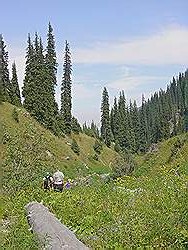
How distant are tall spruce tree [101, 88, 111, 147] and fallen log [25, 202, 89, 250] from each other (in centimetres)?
9207

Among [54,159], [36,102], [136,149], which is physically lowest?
[136,149]

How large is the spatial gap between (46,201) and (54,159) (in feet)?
135

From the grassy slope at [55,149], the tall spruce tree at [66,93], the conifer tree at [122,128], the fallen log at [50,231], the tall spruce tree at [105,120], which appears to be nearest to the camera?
the fallen log at [50,231]

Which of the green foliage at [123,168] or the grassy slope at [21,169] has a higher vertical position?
the grassy slope at [21,169]

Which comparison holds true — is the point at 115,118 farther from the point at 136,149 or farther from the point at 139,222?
the point at 139,222

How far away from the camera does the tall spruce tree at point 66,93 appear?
274 ft

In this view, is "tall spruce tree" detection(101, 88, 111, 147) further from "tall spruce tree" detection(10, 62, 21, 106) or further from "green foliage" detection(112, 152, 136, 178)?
"green foliage" detection(112, 152, 136, 178)

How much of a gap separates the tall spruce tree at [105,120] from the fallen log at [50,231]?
92.1 m

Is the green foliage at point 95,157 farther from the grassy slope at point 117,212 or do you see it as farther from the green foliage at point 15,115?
the grassy slope at point 117,212

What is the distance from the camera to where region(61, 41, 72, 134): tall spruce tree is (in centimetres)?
8344

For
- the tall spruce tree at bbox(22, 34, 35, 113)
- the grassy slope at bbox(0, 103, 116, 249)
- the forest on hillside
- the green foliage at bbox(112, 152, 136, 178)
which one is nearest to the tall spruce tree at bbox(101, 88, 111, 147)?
the forest on hillside

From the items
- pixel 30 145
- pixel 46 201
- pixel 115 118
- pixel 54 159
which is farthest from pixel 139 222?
pixel 115 118

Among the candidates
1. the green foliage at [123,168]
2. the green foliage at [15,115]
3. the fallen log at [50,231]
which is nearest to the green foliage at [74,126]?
the green foliage at [15,115]

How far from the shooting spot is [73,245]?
10133 millimetres
